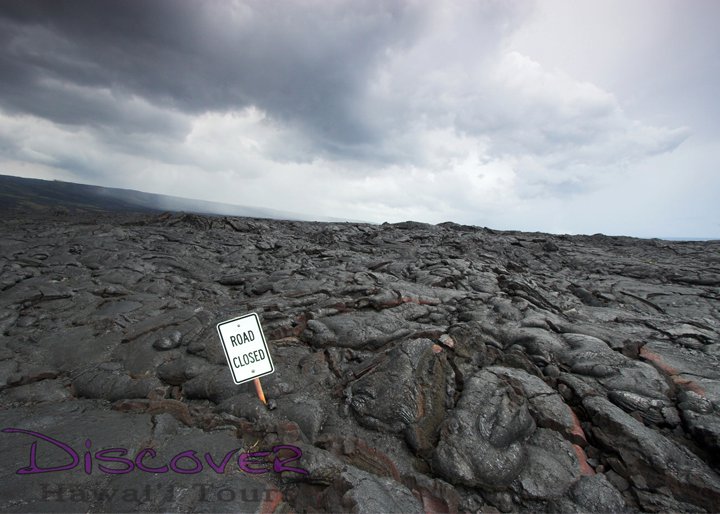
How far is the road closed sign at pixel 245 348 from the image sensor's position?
6.28 meters

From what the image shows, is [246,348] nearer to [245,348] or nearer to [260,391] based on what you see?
[245,348]

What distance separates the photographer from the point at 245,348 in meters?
6.44

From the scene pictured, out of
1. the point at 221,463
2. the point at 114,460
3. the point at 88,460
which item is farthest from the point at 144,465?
the point at 221,463

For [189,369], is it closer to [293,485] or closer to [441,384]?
[293,485]

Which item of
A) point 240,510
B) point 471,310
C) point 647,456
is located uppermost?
point 471,310

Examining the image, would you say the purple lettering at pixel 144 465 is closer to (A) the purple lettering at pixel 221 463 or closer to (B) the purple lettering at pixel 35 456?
(A) the purple lettering at pixel 221 463

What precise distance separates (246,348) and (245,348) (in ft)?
0.06

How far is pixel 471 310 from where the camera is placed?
37.6 feet

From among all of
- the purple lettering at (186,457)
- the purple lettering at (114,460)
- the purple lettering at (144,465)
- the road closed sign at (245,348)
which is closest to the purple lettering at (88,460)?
the purple lettering at (114,460)

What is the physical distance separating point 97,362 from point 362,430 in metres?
7.81

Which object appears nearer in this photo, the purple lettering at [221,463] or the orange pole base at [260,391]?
the purple lettering at [221,463]

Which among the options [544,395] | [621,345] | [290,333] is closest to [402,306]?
[290,333]

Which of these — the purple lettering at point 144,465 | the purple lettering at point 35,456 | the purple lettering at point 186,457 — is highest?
the purple lettering at point 186,457

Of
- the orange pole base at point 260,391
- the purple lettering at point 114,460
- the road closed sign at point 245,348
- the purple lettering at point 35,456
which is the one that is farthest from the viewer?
the orange pole base at point 260,391
